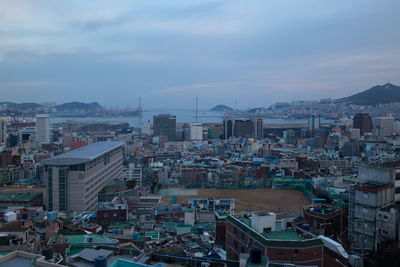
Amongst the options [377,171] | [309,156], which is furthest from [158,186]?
[377,171]

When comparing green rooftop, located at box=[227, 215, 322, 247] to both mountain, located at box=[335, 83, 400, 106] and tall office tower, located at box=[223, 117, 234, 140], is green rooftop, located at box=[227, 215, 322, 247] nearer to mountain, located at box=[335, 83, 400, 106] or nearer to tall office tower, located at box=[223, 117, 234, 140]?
tall office tower, located at box=[223, 117, 234, 140]

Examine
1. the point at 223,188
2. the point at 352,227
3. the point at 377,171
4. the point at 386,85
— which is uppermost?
the point at 386,85

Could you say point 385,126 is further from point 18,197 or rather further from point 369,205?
point 18,197

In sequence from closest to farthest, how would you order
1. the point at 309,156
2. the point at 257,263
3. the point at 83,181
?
the point at 257,263, the point at 83,181, the point at 309,156

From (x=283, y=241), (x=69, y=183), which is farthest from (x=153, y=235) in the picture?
(x=69, y=183)

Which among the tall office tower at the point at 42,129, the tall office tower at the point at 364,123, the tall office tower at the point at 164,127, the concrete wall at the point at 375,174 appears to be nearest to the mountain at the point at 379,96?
the tall office tower at the point at 364,123

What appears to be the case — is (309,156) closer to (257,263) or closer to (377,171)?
(377,171)

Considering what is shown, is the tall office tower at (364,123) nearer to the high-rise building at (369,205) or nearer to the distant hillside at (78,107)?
the high-rise building at (369,205)
